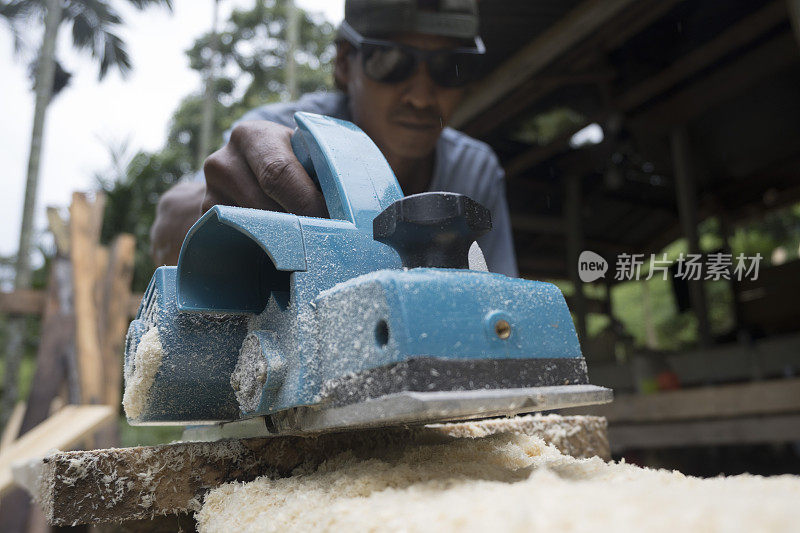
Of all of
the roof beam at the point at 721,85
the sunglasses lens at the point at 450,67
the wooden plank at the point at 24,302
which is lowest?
the wooden plank at the point at 24,302

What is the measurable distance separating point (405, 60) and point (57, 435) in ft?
7.37

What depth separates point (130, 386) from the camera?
2.92ft

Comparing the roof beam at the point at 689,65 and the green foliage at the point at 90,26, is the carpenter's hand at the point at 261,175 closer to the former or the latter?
the roof beam at the point at 689,65

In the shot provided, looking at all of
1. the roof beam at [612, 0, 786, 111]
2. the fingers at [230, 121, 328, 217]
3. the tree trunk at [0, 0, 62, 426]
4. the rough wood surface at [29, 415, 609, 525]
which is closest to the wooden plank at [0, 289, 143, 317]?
the tree trunk at [0, 0, 62, 426]

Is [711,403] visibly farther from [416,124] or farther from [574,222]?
[416,124]

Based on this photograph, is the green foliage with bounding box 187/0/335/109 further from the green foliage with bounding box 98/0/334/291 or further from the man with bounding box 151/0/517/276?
the man with bounding box 151/0/517/276

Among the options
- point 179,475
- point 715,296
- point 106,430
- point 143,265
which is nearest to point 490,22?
point 106,430

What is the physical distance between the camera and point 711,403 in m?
4.20

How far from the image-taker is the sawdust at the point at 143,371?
0.86m

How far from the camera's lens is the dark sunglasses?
4.98ft

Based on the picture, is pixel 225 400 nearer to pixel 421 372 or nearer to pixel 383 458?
pixel 383 458

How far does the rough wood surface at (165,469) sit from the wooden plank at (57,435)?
170 centimetres

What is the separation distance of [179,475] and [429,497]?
463mm

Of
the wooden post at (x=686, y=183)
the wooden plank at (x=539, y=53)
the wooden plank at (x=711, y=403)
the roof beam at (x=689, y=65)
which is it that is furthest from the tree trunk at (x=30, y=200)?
the wooden post at (x=686, y=183)
